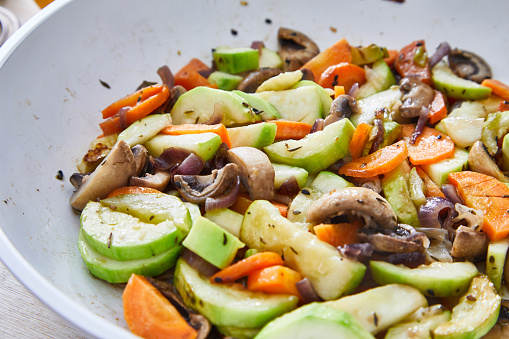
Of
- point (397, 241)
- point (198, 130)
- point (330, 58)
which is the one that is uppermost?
point (198, 130)

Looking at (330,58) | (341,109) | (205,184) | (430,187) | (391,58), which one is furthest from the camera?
(391,58)

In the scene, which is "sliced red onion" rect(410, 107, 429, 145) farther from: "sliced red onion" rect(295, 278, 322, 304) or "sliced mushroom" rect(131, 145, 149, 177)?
"sliced mushroom" rect(131, 145, 149, 177)

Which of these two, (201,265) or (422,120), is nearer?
(201,265)

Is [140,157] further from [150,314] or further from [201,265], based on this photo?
[150,314]

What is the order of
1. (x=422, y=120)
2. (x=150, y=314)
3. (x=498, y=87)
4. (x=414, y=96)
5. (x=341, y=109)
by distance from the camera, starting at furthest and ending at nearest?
(x=498, y=87)
(x=414, y=96)
(x=422, y=120)
(x=341, y=109)
(x=150, y=314)

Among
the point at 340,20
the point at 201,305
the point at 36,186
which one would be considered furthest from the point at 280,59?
the point at 201,305

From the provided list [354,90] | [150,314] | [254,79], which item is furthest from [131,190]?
[354,90]

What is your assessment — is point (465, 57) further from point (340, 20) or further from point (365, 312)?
point (365, 312)

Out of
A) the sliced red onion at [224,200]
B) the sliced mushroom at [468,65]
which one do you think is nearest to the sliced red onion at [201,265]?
the sliced red onion at [224,200]
